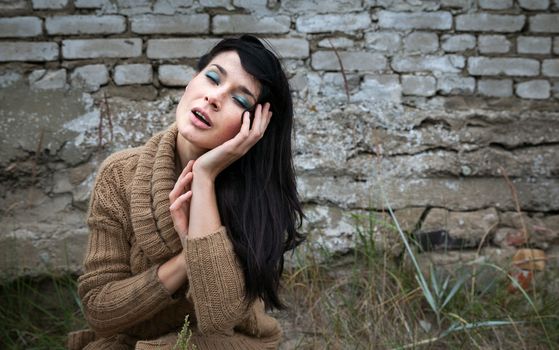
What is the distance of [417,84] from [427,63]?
0.41 ft

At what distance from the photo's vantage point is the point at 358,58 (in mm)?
3346

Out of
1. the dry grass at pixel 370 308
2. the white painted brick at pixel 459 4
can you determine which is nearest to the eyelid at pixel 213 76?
the dry grass at pixel 370 308

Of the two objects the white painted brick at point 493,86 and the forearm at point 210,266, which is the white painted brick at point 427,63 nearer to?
the white painted brick at point 493,86

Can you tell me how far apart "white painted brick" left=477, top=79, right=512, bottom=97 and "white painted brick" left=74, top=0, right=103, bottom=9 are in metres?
2.05

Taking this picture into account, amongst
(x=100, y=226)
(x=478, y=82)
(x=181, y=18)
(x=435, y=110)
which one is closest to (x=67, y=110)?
(x=181, y=18)

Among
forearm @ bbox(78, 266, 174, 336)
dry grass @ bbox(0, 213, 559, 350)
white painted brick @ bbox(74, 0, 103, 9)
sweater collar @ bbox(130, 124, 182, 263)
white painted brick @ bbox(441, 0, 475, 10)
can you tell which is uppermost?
white painted brick @ bbox(441, 0, 475, 10)

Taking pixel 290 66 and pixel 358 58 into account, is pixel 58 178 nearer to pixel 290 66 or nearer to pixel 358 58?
pixel 290 66

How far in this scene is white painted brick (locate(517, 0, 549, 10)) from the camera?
132 inches

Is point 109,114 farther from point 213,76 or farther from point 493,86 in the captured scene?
point 493,86

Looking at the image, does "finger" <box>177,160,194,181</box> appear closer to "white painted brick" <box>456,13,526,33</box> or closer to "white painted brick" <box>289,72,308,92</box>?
"white painted brick" <box>289,72,308,92</box>

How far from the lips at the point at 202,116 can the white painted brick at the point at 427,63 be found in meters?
1.75

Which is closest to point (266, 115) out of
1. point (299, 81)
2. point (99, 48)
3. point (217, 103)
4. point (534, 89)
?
point (217, 103)

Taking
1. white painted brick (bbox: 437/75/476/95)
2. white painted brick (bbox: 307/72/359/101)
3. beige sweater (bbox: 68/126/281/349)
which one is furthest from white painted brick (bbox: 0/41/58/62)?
white painted brick (bbox: 437/75/476/95)

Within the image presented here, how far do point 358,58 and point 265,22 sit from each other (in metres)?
0.53
